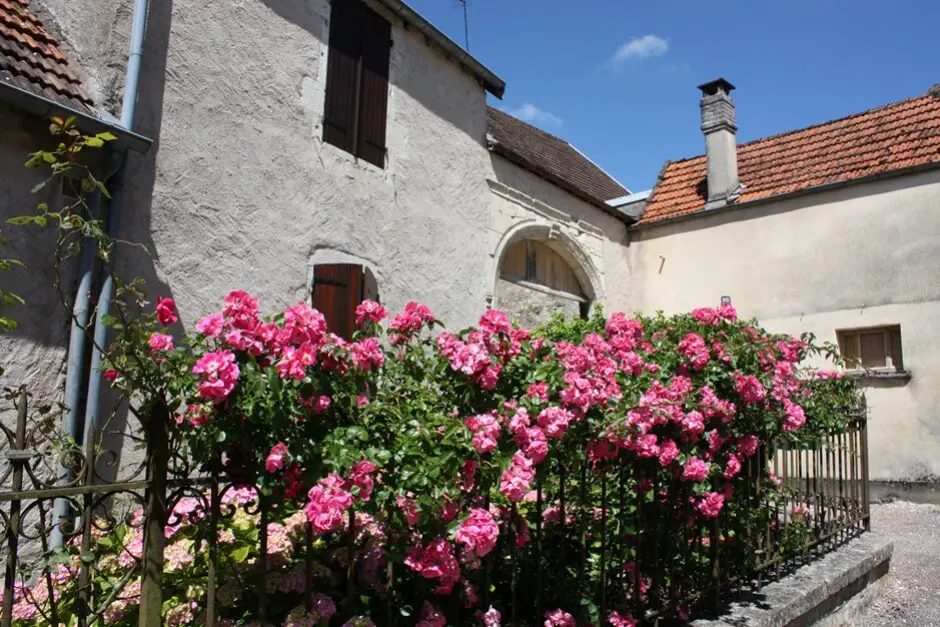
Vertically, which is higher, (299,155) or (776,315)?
(299,155)

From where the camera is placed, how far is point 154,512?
6.35 feet

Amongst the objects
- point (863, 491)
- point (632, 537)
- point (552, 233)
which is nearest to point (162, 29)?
point (632, 537)

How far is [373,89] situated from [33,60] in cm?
337

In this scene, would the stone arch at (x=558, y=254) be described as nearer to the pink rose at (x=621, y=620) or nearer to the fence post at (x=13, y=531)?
the pink rose at (x=621, y=620)

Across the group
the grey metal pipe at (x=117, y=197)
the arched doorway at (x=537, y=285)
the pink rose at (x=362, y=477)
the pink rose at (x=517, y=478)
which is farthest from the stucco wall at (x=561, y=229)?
the pink rose at (x=362, y=477)

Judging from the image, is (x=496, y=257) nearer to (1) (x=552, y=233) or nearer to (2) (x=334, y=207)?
(1) (x=552, y=233)

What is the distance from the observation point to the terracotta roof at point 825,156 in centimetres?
962

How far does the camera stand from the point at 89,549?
1.90 meters

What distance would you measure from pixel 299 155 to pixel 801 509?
5.25 m

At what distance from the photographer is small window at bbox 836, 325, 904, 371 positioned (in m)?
9.36

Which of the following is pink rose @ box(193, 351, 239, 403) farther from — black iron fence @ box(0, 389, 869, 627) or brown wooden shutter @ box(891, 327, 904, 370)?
brown wooden shutter @ box(891, 327, 904, 370)

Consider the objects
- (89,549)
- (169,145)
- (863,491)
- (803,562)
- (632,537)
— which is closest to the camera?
(89,549)

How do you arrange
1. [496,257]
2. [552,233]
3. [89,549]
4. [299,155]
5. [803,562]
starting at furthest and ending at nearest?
[552,233], [496,257], [299,155], [803,562], [89,549]

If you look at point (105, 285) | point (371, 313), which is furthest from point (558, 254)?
point (371, 313)
